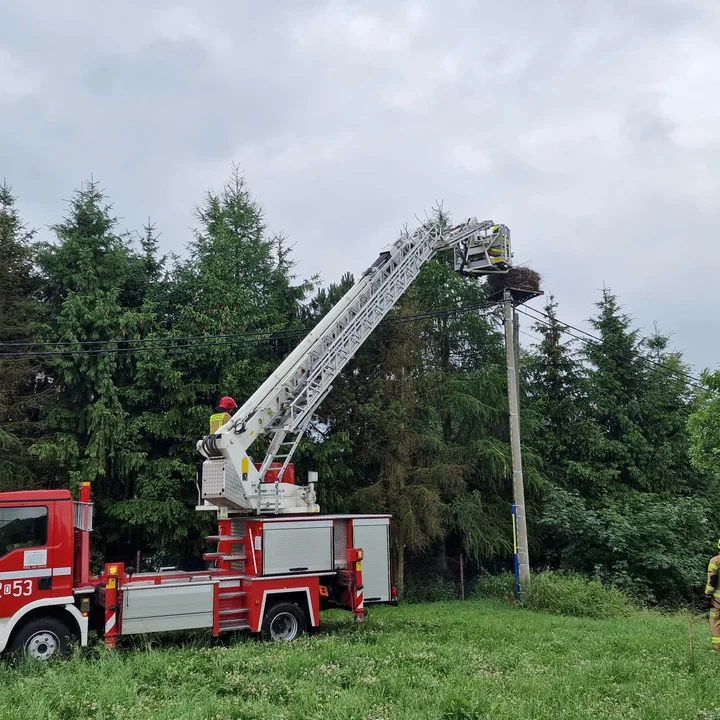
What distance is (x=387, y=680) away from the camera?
766 centimetres

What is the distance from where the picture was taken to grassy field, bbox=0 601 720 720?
21.5ft

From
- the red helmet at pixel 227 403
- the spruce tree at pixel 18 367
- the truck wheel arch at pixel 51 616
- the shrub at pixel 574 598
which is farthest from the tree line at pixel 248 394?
the truck wheel arch at pixel 51 616

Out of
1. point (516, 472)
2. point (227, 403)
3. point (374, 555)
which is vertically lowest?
point (374, 555)

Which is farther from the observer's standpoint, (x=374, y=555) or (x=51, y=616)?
(x=374, y=555)

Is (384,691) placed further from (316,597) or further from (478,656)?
(316,597)

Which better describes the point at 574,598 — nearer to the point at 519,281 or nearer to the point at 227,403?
the point at 519,281

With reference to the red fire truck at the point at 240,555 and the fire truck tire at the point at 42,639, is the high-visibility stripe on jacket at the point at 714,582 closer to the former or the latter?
the red fire truck at the point at 240,555

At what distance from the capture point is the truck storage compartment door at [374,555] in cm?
1203

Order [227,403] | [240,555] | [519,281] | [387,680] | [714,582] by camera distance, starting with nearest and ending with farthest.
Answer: [387,680] < [714,582] < [240,555] < [227,403] < [519,281]

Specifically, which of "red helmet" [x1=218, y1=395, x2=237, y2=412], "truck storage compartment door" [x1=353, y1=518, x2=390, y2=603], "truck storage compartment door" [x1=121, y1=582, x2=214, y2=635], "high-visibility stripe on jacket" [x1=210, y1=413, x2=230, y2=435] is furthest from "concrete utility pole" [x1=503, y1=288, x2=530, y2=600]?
"truck storage compartment door" [x1=121, y1=582, x2=214, y2=635]

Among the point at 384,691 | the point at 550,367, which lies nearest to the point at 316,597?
the point at 384,691

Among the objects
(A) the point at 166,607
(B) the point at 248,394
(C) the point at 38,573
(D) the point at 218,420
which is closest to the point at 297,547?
(A) the point at 166,607

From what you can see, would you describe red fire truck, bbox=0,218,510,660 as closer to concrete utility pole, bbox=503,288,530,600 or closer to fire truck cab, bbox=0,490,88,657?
fire truck cab, bbox=0,490,88,657

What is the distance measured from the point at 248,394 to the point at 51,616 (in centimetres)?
834
